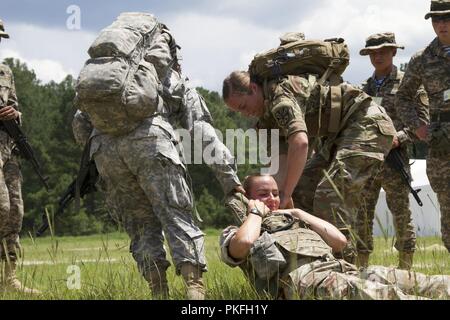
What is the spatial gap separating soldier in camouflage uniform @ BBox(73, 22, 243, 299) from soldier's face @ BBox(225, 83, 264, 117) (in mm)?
187

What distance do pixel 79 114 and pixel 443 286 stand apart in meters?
2.63

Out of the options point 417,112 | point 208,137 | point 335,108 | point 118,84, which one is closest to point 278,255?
point 208,137

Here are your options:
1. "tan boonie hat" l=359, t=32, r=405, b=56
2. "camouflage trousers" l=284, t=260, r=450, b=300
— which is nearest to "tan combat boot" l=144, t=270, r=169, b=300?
"camouflage trousers" l=284, t=260, r=450, b=300

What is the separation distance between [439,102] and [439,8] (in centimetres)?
78

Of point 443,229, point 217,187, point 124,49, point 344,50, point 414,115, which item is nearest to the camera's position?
point 124,49

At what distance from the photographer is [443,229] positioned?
21.2 ft

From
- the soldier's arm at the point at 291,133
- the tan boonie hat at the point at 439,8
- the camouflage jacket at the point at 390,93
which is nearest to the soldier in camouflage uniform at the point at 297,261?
the soldier's arm at the point at 291,133

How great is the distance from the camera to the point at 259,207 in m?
4.31

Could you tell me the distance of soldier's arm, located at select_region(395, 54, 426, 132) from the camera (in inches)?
269

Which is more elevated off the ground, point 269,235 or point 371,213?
point 269,235

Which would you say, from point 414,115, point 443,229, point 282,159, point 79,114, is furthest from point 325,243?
point 414,115

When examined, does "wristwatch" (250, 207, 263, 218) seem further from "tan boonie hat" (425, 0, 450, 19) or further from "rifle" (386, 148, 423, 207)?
"rifle" (386, 148, 423, 207)

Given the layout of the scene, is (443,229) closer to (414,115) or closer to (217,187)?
(414,115)

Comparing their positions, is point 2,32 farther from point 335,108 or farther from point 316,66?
point 335,108
